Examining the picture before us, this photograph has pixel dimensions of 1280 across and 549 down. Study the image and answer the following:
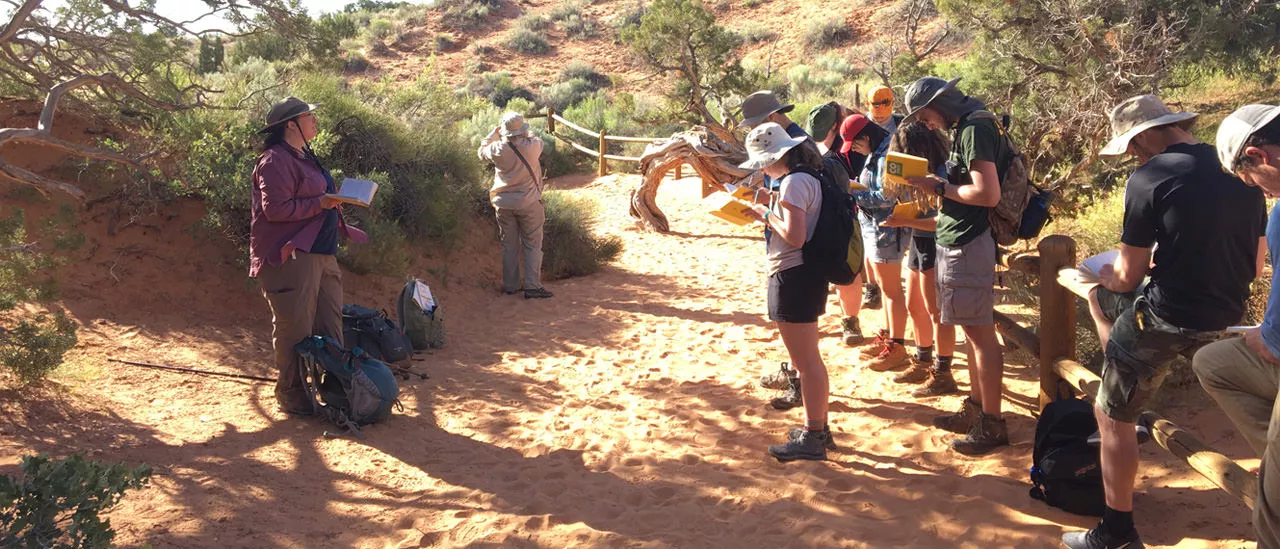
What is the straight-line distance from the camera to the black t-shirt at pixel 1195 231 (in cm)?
283

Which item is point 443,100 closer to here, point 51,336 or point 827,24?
point 51,336

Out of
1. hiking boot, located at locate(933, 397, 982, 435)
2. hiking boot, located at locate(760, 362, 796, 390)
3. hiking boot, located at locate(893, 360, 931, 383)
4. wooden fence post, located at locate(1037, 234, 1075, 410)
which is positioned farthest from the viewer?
hiking boot, located at locate(760, 362, 796, 390)

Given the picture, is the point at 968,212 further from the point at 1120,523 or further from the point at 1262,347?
the point at 1262,347

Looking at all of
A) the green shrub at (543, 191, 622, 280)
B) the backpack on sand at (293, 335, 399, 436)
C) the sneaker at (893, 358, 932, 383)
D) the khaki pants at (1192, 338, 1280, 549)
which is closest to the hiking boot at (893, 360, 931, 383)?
the sneaker at (893, 358, 932, 383)

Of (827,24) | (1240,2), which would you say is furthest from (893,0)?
(1240,2)

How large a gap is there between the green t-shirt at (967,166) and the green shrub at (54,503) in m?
3.46

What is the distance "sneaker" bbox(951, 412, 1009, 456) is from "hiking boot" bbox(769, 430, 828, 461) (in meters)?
0.64

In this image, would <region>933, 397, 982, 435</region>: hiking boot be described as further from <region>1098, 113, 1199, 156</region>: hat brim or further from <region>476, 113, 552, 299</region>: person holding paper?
<region>476, 113, 552, 299</region>: person holding paper

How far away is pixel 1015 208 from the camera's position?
4023mm

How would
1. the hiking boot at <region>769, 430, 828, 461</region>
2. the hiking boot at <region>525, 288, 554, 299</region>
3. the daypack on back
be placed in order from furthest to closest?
the hiking boot at <region>525, 288, 554, 299</region> → the daypack on back → the hiking boot at <region>769, 430, 828, 461</region>

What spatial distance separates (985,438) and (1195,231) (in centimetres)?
174

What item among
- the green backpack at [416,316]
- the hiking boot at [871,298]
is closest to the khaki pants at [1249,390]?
the hiking boot at [871,298]

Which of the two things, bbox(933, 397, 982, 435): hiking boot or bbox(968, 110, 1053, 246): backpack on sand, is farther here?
bbox(933, 397, 982, 435): hiking boot

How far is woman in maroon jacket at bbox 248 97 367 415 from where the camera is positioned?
4.73 metres
